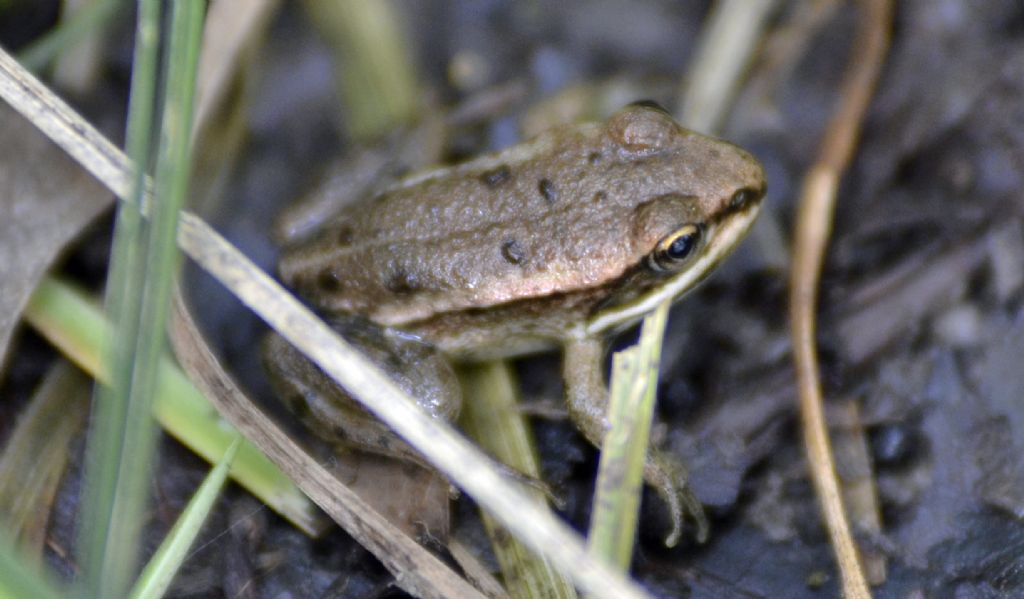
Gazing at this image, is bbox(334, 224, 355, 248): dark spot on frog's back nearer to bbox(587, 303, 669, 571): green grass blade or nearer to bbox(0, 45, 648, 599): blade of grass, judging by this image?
bbox(0, 45, 648, 599): blade of grass

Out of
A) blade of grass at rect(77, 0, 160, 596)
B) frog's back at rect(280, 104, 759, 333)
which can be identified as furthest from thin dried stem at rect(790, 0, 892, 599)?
blade of grass at rect(77, 0, 160, 596)

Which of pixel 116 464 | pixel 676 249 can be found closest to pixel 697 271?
pixel 676 249

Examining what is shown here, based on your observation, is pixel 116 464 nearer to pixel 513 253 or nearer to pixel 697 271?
pixel 513 253

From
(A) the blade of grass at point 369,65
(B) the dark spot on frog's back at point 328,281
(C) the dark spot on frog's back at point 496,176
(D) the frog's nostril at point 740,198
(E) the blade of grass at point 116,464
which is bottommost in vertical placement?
(E) the blade of grass at point 116,464

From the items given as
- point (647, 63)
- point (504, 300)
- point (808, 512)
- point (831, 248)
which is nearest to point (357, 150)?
point (504, 300)

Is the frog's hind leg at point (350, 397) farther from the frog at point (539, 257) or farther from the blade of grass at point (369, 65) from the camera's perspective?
the blade of grass at point (369, 65)

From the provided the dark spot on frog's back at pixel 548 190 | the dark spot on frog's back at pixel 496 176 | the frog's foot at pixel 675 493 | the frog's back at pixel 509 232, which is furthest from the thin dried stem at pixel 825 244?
the dark spot on frog's back at pixel 496 176
